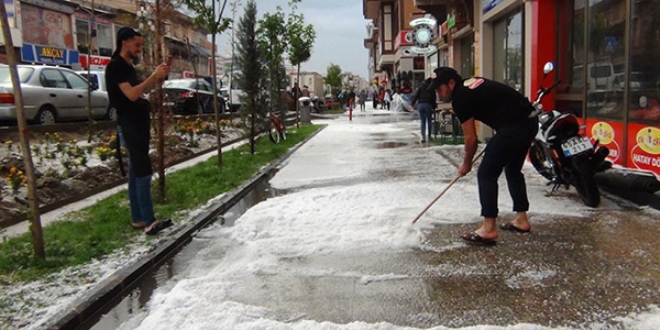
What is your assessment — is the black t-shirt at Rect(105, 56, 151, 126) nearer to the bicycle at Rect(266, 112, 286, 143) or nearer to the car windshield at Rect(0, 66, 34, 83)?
the car windshield at Rect(0, 66, 34, 83)

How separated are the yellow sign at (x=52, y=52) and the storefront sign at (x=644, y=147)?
32.6 metres

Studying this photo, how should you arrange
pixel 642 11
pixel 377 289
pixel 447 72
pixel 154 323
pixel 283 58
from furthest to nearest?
1. pixel 283 58
2. pixel 642 11
3. pixel 447 72
4. pixel 377 289
5. pixel 154 323

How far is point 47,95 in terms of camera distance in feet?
43.3

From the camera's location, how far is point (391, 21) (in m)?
51.5

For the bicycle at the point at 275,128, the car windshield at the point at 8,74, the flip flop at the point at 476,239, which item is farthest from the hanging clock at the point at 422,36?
the flip flop at the point at 476,239

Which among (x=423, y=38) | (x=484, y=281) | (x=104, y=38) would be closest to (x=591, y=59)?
(x=484, y=281)

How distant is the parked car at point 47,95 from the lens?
11891 mm

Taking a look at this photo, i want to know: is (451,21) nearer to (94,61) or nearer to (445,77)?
(445,77)

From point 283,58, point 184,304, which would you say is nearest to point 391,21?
point 283,58

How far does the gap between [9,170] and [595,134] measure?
8.26m

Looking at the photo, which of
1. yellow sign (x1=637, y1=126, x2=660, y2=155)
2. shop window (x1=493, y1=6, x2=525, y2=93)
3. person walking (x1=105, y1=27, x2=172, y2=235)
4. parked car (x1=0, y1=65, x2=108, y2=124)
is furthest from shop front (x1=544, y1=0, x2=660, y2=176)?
parked car (x1=0, y1=65, x2=108, y2=124)

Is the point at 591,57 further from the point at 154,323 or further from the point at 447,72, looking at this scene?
the point at 154,323

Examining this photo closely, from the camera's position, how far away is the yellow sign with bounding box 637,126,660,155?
6.68 metres

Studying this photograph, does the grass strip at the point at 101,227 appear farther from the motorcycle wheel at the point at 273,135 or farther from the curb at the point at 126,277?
the motorcycle wheel at the point at 273,135
